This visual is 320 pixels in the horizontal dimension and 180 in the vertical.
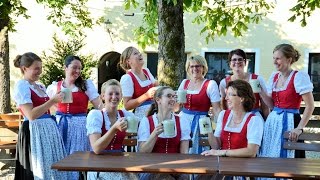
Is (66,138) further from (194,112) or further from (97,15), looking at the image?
(97,15)

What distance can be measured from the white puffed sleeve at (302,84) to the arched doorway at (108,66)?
962 cm

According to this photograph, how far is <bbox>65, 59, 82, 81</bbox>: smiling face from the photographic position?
3762 mm

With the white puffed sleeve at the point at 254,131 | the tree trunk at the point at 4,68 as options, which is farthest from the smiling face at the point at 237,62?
the tree trunk at the point at 4,68

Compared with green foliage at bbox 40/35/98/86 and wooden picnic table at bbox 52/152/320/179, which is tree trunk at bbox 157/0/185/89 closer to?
wooden picnic table at bbox 52/152/320/179

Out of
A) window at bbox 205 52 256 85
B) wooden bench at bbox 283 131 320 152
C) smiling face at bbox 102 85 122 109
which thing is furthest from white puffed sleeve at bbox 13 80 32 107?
window at bbox 205 52 256 85

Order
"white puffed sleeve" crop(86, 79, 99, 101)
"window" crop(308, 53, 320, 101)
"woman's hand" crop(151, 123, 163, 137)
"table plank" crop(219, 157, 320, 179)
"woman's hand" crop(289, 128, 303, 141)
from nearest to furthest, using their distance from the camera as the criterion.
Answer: "table plank" crop(219, 157, 320, 179) < "woman's hand" crop(151, 123, 163, 137) < "woman's hand" crop(289, 128, 303, 141) < "white puffed sleeve" crop(86, 79, 99, 101) < "window" crop(308, 53, 320, 101)

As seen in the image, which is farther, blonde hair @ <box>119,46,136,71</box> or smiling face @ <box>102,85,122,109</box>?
blonde hair @ <box>119,46,136,71</box>

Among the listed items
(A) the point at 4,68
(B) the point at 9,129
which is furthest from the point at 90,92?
(A) the point at 4,68

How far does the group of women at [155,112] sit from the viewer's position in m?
3.09

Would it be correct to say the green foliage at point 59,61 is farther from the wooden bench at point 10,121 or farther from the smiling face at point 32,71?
the smiling face at point 32,71

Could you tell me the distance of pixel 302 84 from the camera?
3559 mm

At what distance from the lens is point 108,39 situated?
12.7 m

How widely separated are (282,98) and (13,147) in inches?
136

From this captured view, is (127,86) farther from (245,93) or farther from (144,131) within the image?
(245,93)
